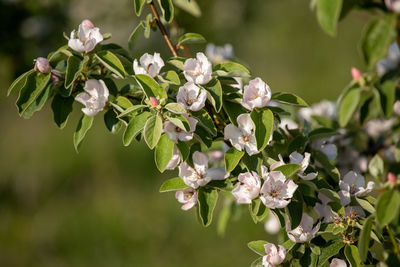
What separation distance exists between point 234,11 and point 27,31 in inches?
130

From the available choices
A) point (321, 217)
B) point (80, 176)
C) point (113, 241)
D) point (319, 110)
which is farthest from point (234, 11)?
point (321, 217)

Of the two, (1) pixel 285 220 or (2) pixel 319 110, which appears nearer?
(1) pixel 285 220

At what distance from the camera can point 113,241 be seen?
157 inches

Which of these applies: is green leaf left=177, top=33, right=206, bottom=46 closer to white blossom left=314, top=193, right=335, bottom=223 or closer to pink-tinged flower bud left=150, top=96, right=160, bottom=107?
pink-tinged flower bud left=150, top=96, right=160, bottom=107

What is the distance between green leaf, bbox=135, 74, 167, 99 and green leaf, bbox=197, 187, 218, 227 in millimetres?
289

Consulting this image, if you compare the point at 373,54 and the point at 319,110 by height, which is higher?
the point at 373,54

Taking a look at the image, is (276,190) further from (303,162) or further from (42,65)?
(42,65)

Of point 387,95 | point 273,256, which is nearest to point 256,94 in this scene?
point 387,95

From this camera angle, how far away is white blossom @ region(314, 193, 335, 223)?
128cm

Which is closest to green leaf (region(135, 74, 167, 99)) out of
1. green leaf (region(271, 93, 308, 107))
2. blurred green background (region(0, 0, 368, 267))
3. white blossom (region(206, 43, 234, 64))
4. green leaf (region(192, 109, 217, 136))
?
green leaf (region(192, 109, 217, 136))

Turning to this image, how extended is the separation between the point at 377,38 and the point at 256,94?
34cm

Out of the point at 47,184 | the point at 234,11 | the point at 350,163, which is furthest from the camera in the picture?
the point at 234,11

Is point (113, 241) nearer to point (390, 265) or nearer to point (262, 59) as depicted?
point (390, 265)

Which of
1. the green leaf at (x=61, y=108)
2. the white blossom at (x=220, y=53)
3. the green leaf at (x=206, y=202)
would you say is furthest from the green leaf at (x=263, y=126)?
the white blossom at (x=220, y=53)
